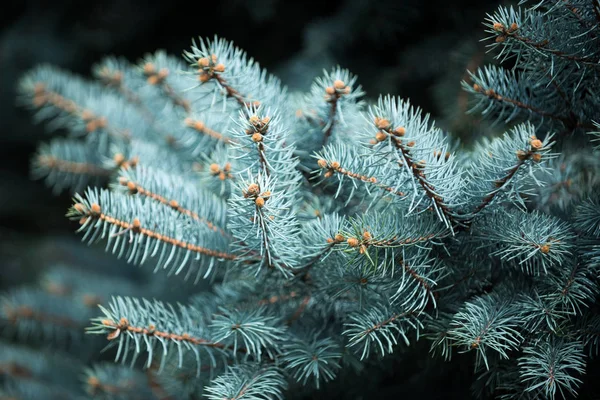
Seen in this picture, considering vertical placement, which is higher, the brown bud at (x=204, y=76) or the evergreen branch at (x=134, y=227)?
the brown bud at (x=204, y=76)

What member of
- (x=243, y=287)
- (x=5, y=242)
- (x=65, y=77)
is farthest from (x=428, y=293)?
(x=5, y=242)

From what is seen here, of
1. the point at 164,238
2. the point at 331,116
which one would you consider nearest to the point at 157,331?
the point at 164,238

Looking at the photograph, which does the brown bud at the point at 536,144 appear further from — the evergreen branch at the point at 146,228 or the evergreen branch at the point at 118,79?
the evergreen branch at the point at 118,79

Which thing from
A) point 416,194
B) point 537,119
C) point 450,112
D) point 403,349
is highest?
point 450,112

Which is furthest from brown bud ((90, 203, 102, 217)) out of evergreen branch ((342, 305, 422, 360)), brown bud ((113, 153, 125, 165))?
evergreen branch ((342, 305, 422, 360))

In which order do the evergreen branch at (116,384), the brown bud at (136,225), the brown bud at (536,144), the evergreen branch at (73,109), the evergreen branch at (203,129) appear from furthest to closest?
the evergreen branch at (73,109) → the evergreen branch at (116,384) → the evergreen branch at (203,129) → the brown bud at (136,225) → the brown bud at (536,144)

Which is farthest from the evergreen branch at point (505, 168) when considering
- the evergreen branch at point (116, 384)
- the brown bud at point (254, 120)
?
the evergreen branch at point (116, 384)

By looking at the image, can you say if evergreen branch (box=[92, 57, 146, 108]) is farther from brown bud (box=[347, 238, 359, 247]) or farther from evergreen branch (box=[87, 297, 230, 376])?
brown bud (box=[347, 238, 359, 247])

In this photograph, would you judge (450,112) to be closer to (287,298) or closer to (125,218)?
(287,298)
